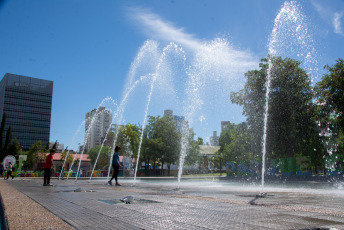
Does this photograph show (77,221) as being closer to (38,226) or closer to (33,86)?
(38,226)

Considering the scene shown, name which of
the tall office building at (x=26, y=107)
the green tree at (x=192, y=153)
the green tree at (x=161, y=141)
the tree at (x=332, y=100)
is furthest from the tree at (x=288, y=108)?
the tall office building at (x=26, y=107)

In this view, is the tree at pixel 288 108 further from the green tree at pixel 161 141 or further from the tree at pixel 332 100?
the green tree at pixel 161 141

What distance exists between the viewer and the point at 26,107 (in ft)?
413

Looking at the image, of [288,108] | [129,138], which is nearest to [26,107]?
[129,138]

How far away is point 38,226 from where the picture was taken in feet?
9.89

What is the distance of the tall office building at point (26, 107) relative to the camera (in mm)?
121500

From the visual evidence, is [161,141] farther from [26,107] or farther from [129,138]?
[26,107]

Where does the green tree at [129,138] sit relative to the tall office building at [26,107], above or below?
below

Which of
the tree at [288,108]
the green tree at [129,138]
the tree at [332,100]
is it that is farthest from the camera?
the green tree at [129,138]

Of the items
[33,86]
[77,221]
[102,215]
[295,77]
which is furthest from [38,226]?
[33,86]

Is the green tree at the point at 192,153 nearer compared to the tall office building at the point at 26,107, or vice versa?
the green tree at the point at 192,153

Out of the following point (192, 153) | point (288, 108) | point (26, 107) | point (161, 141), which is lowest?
point (192, 153)

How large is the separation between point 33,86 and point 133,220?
144m

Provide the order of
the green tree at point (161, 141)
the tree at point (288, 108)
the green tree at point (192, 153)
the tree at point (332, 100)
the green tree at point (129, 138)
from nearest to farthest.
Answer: the tree at point (332, 100) → the tree at point (288, 108) → the green tree at point (161, 141) → the green tree at point (129, 138) → the green tree at point (192, 153)
